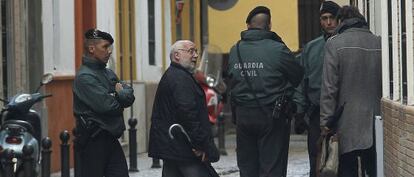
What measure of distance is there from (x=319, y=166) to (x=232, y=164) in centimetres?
815

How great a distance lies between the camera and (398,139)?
10.6 metres

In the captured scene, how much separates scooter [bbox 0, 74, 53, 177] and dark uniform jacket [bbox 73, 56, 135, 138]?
7.96ft

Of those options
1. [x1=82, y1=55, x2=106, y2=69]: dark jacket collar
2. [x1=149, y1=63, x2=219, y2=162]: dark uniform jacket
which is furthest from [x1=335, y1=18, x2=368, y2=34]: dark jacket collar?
[x1=82, y1=55, x2=106, y2=69]: dark jacket collar

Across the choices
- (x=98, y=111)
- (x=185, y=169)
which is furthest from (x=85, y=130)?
(x=185, y=169)

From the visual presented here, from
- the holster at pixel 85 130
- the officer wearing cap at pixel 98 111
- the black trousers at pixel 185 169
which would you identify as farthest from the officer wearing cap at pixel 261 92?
the holster at pixel 85 130

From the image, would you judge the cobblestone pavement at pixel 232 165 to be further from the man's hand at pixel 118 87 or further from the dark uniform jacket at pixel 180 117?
the dark uniform jacket at pixel 180 117

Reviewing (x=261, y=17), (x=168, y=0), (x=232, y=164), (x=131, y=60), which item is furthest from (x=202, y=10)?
(x=261, y=17)

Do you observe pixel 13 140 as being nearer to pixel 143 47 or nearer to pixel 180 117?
pixel 180 117

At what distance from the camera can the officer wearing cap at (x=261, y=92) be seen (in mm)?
11758

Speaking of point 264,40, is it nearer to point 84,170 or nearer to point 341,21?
point 341,21

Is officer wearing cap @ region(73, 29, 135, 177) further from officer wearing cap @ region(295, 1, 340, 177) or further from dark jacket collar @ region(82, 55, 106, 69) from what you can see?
officer wearing cap @ region(295, 1, 340, 177)

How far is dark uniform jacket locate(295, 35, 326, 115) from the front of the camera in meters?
11.8

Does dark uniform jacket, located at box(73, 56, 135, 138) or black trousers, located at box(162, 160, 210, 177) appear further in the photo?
dark uniform jacket, located at box(73, 56, 135, 138)

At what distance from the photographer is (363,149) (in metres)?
10.8
